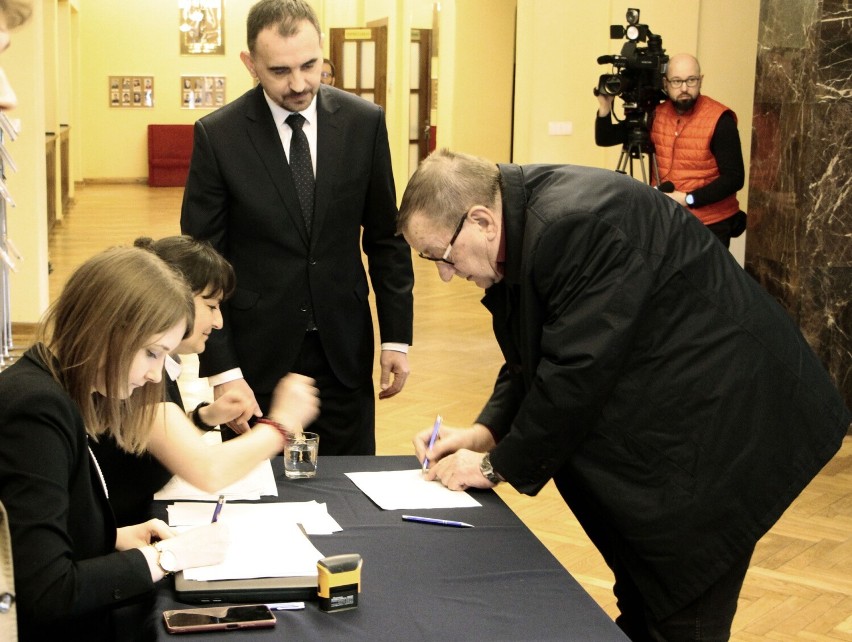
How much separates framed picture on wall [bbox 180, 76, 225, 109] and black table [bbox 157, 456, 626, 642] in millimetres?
18692

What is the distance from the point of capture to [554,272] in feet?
6.88

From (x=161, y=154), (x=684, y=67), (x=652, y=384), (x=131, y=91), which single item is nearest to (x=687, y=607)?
(x=652, y=384)

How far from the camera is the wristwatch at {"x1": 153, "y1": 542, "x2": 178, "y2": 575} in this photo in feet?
6.03

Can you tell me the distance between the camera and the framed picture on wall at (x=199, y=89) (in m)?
20.1

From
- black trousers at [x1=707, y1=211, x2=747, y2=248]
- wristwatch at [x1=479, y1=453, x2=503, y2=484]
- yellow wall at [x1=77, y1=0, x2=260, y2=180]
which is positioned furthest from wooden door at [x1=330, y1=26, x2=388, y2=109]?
wristwatch at [x1=479, y1=453, x2=503, y2=484]

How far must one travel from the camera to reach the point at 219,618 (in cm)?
171

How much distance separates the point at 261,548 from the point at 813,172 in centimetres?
444

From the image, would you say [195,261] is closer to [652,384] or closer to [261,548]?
[261,548]

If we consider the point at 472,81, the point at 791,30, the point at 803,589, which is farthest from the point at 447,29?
the point at 803,589

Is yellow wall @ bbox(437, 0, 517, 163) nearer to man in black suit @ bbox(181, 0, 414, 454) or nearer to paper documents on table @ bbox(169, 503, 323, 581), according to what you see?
man in black suit @ bbox(181, 0, 414, 454)

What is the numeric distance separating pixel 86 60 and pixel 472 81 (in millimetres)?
9524

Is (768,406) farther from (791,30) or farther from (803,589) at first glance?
(791,30)

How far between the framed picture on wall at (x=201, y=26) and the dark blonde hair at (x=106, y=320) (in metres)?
19.1

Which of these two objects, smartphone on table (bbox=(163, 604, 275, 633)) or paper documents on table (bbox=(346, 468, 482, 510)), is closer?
smartphone on table (bbox=(163, 604, 275, 633))
